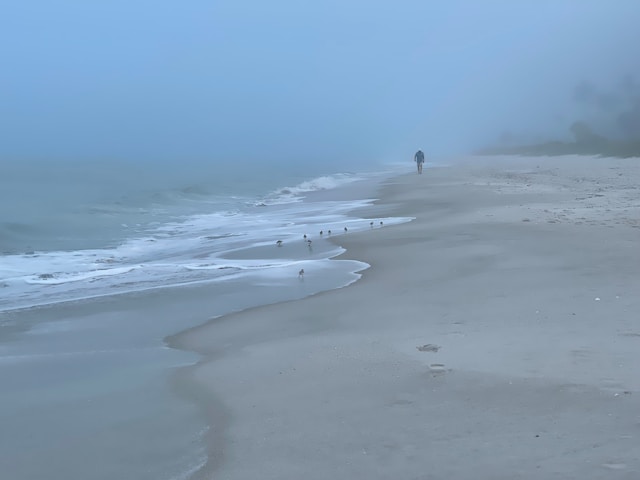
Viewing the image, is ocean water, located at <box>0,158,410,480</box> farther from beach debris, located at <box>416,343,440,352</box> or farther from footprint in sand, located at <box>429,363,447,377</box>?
beach debris, located at <box>416,343,440,352</box>

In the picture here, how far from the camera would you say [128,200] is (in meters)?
36.9

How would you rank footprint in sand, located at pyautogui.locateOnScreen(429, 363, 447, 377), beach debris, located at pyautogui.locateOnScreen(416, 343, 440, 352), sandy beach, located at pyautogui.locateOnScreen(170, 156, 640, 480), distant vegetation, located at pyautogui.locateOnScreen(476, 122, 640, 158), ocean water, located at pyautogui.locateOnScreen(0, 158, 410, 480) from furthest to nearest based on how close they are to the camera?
1. distant vegetation, located at pyautogui.locateOnScreen(476, 122, 640, 158)
2. beach debris, located at pyautogui.locateOnScreen(416, 343, 440, 352)
3. footprint in sand, located at pyautogui.locateOnScreen(429, 363, 447, 377)
4. ocean water, located at pyautogui.locateOnScreen(0, 158, 410, 480)
5. sandy beach, located at pyautogui.locateOnScreen(170, 156, 640, 480)

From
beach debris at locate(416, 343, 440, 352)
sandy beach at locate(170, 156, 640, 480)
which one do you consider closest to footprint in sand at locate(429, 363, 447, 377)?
sandy beach at locate(170, 156, 640, 480)

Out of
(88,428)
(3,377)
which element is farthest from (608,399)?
(3,377)

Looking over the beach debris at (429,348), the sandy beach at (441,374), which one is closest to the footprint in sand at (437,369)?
the sandy beach at (441,374)

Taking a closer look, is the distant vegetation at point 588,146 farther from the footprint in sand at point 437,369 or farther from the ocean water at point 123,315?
the footprint in sand at point 437,369

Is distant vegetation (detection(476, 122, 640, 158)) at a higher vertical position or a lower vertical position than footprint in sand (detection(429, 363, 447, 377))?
higher

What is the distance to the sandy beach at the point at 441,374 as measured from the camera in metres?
3.96

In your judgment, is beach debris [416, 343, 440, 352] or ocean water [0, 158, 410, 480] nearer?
ocean water [0, 158, 410, 480]

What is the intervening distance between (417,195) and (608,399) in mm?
21500

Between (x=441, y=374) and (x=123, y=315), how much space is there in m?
4.52

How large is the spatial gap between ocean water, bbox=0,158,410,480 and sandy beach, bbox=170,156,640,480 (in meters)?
0.34

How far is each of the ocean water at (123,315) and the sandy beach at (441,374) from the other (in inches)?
13.5

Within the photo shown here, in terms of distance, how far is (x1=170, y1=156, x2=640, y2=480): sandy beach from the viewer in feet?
13.0
